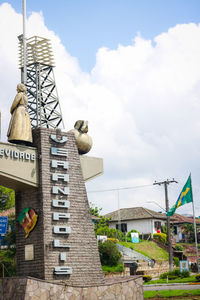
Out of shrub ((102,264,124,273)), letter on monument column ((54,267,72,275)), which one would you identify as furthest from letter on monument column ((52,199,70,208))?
shrub ((102,264,124,273))

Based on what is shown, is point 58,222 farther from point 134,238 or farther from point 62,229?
point 134,238

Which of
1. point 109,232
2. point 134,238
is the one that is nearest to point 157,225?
point 134,238

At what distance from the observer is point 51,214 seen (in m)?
18.0

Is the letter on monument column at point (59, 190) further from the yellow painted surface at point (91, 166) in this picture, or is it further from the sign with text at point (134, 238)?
the sign with text at point (134, 238)

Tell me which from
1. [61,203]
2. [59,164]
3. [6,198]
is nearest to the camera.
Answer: [61,203]

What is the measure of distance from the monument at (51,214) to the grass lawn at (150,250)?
24190 mm

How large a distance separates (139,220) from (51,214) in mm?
37408

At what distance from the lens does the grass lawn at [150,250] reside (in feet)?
141

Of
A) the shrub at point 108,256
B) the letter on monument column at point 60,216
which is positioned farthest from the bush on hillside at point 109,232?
the letter on monument column at point 60,216

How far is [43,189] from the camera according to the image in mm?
18141

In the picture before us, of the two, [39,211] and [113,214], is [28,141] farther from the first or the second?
[113,214]

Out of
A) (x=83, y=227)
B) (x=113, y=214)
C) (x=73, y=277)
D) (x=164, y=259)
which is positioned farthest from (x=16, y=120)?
(x=113, y=214)

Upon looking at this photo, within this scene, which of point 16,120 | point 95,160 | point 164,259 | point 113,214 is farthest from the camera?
point 113,214

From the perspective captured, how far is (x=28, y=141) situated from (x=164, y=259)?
91.9 feet
